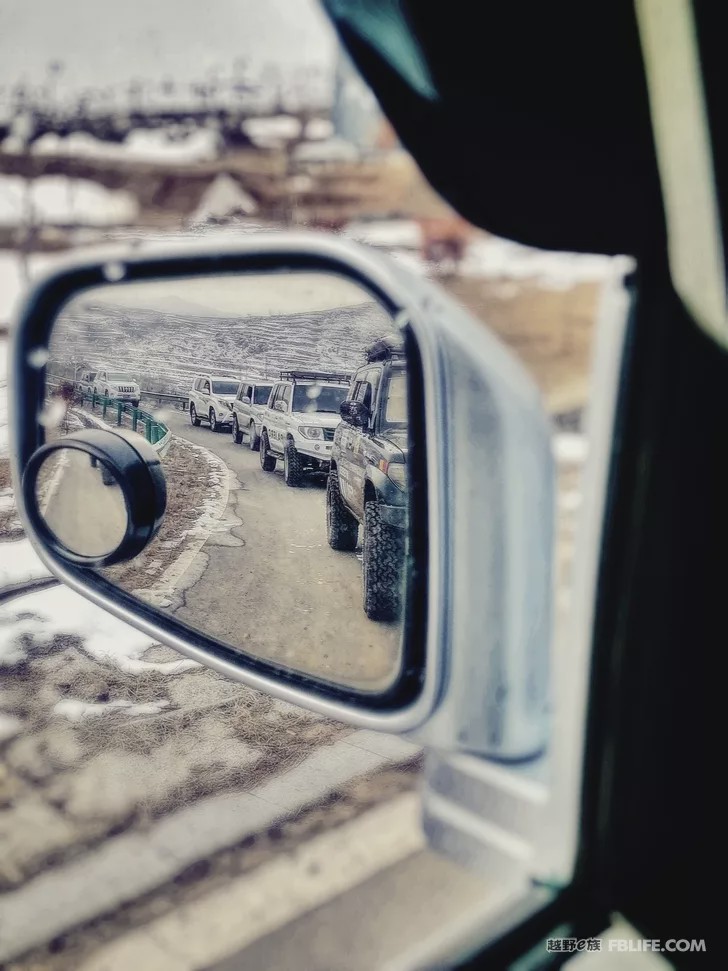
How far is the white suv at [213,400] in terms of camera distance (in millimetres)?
1179

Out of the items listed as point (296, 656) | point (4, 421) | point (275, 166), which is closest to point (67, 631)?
point (4, 421)

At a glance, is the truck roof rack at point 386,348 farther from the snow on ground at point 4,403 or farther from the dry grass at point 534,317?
the dry grass at point 534,317

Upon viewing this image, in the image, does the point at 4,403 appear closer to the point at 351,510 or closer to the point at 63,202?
the point at 351,510

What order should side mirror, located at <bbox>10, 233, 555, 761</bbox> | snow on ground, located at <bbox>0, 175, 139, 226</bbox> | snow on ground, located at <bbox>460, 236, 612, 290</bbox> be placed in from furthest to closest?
1. snow on ground, located at <bbox>0, 175, 139, 226</bbox>
2. snow on ground, located at <bbox>460, 236, 612, 290</bbox>
3. side mirror, located at <bbox>10, 233, 555, 761</bbox>

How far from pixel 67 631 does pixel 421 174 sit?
10.0ft

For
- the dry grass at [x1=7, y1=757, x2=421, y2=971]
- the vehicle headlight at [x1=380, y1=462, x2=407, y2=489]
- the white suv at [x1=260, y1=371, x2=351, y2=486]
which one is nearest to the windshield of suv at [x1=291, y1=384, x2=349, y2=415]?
the white suv at [x1=260, y1=371, x2=351, y2=486]

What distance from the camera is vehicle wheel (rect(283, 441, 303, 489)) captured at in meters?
1.08

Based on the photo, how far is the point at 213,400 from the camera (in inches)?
47.3

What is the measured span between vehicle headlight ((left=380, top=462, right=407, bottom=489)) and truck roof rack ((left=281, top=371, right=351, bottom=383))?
0.40ft

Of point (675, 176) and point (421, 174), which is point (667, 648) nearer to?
point (675, 176)

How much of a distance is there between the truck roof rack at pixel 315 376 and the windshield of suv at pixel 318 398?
A: 12 mm

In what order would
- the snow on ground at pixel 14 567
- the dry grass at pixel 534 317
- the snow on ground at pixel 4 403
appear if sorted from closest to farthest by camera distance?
the snow on ground at pixel 4 403 → the snow on ground at pixel 14 567 → the dry grass at pixel 534 317

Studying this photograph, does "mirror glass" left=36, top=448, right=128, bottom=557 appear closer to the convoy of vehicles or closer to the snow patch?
the convoy of vehicles

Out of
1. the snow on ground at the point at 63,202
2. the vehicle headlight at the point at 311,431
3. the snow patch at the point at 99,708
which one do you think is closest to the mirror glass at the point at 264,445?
the vehicle headlight at the point at 311,431
